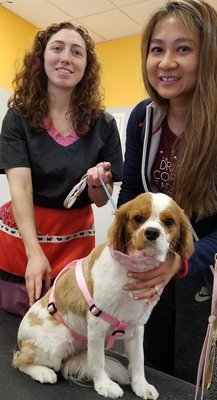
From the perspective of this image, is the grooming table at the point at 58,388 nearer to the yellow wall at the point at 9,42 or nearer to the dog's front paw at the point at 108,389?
the dog's front paw at the point at 108,389

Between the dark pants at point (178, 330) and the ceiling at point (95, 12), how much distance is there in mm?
2437

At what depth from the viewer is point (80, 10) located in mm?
3436

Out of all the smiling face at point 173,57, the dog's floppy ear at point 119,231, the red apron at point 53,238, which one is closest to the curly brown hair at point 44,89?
the red apron at point 53,238

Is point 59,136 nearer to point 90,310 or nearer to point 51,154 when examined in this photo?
point 51,154

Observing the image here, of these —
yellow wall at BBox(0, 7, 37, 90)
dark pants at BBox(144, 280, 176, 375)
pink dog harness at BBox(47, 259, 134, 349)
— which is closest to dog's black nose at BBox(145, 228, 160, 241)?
pink dog harness at BBox(47, 259, 134, 349)

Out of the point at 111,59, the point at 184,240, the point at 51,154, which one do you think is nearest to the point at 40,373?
the point at 184,240

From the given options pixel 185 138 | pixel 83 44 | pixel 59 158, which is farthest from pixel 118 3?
pixel 185 138

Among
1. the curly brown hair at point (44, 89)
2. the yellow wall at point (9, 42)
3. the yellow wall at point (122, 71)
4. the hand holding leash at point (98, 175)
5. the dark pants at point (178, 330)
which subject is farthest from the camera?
the yellow wall at point (122, 71)

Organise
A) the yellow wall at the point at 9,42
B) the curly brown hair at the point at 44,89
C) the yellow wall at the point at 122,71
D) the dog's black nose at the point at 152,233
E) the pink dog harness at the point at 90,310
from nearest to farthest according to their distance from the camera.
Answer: the dog's black nose at the point at 152,233 < the pink dog harness at the point at 90,310 < the curly brown hair at the point at 44,89 < the yellow wall at the point at 9,42 < the yellow wall at the point at 122,71

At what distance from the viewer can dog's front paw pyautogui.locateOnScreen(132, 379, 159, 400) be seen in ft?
3.50

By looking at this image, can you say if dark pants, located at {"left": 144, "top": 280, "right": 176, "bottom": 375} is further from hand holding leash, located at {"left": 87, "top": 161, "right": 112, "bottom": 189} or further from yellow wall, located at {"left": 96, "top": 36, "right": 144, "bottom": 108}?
yellow wall, located at {"left": 96, "top": 36, "right": 144, "bottom": 108}

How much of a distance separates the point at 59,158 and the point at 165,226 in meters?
0.59

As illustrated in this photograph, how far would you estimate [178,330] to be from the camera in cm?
141

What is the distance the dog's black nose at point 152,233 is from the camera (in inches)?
36.2
